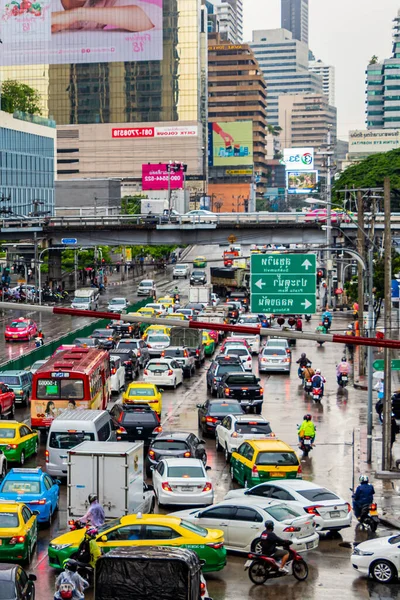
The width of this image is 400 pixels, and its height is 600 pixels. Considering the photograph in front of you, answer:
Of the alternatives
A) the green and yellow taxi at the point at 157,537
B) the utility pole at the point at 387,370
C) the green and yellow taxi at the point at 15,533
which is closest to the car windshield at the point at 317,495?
the green and yellow taxi at the point at 157,537

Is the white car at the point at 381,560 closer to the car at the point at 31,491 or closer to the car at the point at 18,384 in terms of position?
the car at the point at 31,491

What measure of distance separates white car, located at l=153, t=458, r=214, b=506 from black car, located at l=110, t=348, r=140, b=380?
970 inches

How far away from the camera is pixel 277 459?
29.0 m

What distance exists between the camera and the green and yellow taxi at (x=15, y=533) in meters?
22.4

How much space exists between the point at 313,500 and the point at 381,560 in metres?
3.70

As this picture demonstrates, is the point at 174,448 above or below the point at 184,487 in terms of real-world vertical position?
above

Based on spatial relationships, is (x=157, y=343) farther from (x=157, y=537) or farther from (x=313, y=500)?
(x=157, y=537)

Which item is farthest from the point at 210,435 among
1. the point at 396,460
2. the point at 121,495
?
the point at 121,495

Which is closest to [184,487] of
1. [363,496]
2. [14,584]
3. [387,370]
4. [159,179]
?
[363,496]

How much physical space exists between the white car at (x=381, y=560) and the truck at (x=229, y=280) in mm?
78812

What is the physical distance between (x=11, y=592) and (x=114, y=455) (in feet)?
24.3

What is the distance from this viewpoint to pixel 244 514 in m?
23.5

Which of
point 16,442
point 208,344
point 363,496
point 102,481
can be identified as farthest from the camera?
point 208,344

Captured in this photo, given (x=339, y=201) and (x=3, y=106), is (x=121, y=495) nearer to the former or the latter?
(x=339, y=201)
